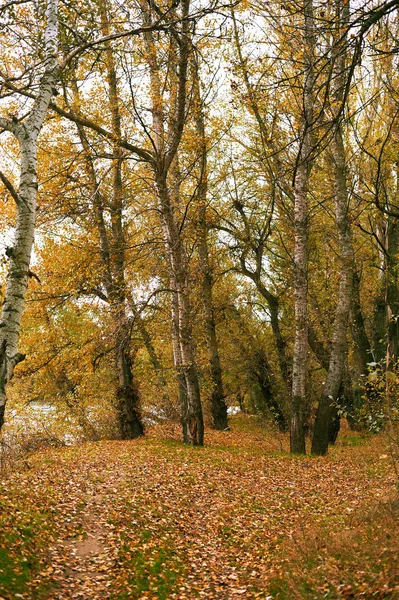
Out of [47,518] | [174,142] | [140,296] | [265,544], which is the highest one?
[174,142]

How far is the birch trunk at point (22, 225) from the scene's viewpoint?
5758 millimetres

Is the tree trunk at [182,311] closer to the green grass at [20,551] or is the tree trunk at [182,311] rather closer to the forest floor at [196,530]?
the forest floor at [196,530]

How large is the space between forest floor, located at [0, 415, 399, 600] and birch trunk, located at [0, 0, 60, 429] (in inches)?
73.3

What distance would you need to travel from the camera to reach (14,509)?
7.00 metres

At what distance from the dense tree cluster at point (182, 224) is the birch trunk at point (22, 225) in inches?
1.0

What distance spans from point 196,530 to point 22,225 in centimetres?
490

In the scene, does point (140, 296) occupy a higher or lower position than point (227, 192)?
lower

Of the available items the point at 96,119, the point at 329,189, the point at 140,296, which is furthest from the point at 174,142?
the point at 329,189

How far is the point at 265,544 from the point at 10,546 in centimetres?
321

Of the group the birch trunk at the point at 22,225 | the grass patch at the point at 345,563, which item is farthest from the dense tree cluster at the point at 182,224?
the grass patch at the point at 345,563

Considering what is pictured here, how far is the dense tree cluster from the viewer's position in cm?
1020

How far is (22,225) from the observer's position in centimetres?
628

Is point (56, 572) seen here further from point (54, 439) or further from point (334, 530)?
point (54, 439)

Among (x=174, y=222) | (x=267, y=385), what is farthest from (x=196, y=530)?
(x=267, y=385)
